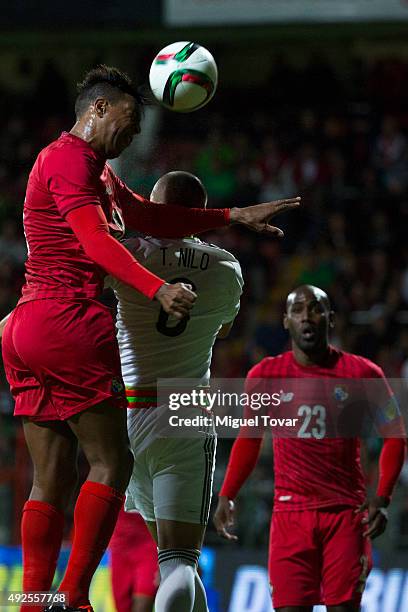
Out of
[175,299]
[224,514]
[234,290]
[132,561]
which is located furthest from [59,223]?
[132,561]

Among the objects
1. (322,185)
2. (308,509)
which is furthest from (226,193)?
(308,509)

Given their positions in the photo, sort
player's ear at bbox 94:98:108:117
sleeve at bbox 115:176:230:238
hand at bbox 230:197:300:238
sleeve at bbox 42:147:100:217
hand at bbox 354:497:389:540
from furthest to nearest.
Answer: hand at bbox 354:497:389:540 < sleeve at bbox 115:176:230:238 < hand at bbox 230:197:300:238 < player's ear at bbox 94:98:108:117 < sleeve at bbox 42:147:100:217

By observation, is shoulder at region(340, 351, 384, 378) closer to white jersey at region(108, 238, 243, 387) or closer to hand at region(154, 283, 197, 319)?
white jersey at region(108, 238, 243, 387)

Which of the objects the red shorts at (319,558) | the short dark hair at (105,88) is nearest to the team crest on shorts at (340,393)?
the red shorts at (319,558)

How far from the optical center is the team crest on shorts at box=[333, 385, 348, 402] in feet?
17.3

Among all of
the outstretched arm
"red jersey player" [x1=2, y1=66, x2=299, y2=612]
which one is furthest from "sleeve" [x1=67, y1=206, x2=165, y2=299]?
the outstretched arm

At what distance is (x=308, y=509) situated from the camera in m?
5.07

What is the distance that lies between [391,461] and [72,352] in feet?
6.50

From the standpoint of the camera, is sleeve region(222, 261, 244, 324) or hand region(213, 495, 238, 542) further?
hand region(213, 495, 238, 542)

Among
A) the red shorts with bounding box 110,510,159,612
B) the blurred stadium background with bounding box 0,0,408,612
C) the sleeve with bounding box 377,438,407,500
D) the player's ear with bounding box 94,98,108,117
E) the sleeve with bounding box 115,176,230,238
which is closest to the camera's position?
the player's ear with bounding box 94,98,108,117

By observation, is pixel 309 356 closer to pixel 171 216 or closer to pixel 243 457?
pixel 243 457

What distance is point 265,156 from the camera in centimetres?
1218

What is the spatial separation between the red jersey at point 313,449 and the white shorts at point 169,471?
78 cm

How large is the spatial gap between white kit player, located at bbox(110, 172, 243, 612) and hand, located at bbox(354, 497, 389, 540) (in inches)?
36.6
